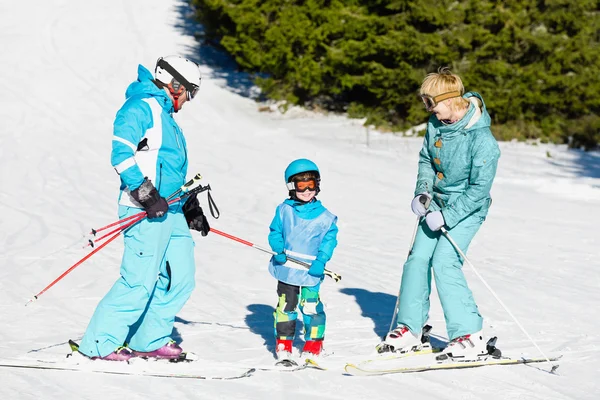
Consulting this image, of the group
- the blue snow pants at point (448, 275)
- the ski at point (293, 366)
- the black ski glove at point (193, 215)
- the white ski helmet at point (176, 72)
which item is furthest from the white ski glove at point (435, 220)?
the white ski helmet at point (176, 72)

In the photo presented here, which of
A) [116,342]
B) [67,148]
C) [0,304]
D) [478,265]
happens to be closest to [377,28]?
[67,148]

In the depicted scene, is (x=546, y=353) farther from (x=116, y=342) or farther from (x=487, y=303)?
(x=116, y=342)

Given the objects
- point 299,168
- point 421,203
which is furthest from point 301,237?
point 421,203

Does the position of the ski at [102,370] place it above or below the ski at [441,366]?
below

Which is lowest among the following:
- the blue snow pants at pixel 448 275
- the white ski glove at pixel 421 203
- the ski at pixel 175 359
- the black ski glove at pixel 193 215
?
the ski at pixel 175 359

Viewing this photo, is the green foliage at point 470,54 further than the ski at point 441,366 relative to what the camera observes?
Yes

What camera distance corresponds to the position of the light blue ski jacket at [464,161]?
612cm

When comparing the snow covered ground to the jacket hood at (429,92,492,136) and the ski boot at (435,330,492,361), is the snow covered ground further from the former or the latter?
the jacket hood at (429,92,492,136)

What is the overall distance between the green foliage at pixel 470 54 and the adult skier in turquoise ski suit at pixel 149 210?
12991mm

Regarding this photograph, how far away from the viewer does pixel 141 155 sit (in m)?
5.69

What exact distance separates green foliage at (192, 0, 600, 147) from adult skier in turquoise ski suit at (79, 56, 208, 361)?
13.0 m

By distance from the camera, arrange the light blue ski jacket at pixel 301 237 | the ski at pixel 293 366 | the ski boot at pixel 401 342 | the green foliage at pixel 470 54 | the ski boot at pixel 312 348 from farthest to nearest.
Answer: the green foliage at pixel 470 54 → the ski boot at pixel 401 342 → the ski boot at pixel 312 348 → the light blue ski jacket at pixel 301 237 → the ski at pixel 293 366

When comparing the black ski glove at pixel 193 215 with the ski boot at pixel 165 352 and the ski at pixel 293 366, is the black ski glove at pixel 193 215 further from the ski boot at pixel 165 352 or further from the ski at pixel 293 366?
the ski at pixel 293 366

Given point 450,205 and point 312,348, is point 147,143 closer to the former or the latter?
point 312,348
